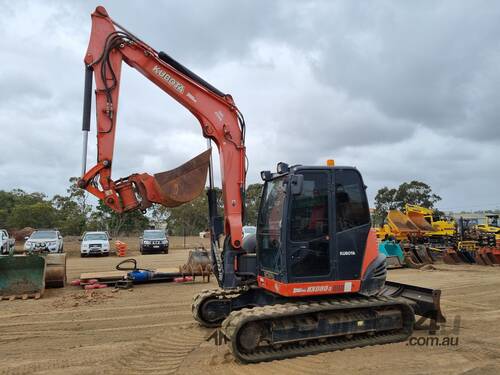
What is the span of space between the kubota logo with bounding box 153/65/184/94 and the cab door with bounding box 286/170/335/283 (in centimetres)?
293

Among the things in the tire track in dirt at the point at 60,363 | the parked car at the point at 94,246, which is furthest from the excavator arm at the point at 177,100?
the parked car at the point at 94,246

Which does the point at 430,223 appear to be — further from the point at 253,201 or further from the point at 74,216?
the point at 74,216

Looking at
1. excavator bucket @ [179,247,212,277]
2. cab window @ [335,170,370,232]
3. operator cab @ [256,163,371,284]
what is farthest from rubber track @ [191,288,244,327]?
excavator bucket @ [179,247,212,277]

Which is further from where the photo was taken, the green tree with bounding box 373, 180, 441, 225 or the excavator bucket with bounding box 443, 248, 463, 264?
the green tree with bounding box 373, 180, 441, 225

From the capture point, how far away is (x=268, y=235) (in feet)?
20.9

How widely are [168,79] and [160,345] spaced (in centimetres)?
441

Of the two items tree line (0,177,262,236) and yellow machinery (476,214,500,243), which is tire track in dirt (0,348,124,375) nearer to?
yellow machinery (476,214,500,243)

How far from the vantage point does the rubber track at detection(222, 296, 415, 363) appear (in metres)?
5.34

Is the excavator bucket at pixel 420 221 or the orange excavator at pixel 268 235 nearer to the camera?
the orange excavator at pixel 268 235

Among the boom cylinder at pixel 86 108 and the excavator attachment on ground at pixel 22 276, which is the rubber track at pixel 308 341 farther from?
the excavator attachment on ground at pixel 22 276

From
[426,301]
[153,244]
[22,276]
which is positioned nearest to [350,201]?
[426,301]

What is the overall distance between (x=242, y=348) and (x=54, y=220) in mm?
49956

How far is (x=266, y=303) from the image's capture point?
658cm

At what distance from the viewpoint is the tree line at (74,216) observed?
157 feet
